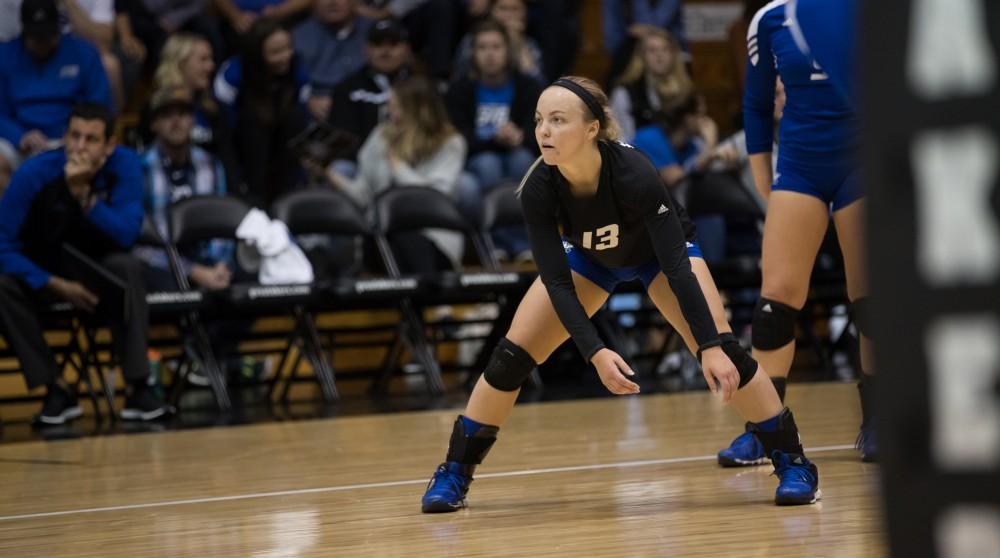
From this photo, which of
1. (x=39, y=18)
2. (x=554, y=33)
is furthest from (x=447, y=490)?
(x=554, y=33)

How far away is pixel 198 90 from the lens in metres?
9.08

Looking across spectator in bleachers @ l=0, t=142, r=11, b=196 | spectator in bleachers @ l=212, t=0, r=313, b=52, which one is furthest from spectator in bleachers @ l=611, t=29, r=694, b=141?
spectator in bleachers @ l=0, t=142, r=11, b=196

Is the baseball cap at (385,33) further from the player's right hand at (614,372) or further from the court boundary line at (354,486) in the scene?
the player's right hand at (614,372)

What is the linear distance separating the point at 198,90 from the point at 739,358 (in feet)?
19.7

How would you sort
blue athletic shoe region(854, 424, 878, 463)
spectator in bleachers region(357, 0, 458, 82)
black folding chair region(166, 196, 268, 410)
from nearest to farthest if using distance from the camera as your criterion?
blue athletic shoe region(854, 424, 878, 463) < black folding chair region(166, 196, 268, 410) < spectator in bleachers region(357, 0, 458, 82)

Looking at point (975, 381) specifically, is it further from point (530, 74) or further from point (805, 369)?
point (530, 74)

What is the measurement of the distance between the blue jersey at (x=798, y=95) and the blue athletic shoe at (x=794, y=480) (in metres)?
1.08

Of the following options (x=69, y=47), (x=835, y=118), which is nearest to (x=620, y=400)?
(x=835, y=118)

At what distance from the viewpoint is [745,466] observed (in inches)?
195

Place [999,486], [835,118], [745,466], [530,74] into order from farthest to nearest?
[530,74] < [745,466] < [835,118] < [999,486]

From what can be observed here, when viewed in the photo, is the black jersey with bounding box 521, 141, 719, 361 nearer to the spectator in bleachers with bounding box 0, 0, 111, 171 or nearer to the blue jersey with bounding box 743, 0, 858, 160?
the blue jersey with bounding box 743, 0, 858, 160

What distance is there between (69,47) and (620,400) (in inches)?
173

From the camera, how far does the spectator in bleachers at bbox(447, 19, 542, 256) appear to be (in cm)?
933

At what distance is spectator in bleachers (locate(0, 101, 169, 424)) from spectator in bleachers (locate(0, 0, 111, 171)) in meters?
1.23
